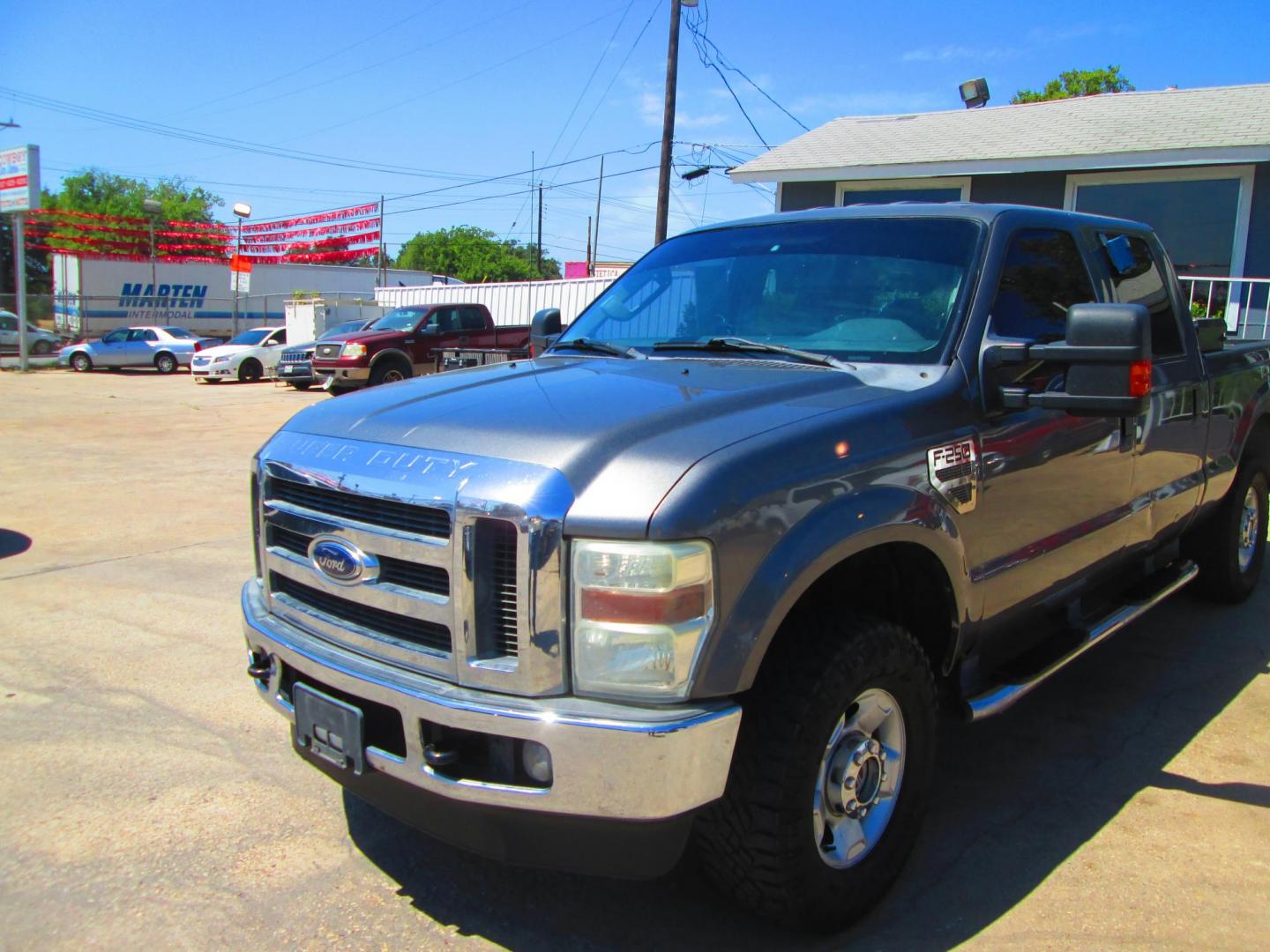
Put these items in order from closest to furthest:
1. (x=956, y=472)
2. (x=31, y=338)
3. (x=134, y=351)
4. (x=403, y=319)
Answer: (x=956, y=472), (x=403, y=319), (x=134, y=351), (x=31, y=338)

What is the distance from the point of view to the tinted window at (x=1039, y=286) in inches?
128

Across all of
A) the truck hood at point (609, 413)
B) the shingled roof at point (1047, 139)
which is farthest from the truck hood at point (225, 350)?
the truck hood at point (609, 413)

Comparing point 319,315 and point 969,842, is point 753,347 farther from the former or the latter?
point 319,315

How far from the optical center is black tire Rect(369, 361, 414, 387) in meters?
17.0

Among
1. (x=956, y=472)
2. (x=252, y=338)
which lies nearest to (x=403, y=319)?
(x=252, y=338)

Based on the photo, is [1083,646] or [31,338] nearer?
[1083,646]

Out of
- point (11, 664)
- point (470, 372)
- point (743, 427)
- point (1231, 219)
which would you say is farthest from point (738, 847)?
point (1231, 219)

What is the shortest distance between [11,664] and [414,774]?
10.7ft

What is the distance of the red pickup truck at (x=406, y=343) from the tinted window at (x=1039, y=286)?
14.3 metres

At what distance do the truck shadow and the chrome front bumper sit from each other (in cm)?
64

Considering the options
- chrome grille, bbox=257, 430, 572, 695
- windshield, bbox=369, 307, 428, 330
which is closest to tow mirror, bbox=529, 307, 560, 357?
chrome grille, bbox=257, 430, 572, 695

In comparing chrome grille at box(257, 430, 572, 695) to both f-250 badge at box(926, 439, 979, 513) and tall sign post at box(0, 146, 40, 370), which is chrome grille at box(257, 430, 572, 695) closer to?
f-250 badge at box(926, 439, 979, 513)

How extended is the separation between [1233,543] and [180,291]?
44820mm

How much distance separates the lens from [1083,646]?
3.48 meters
